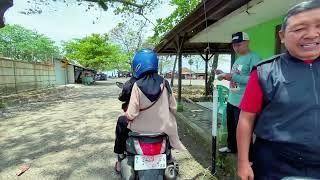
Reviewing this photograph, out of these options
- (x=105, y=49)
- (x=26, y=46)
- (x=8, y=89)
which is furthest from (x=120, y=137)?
(x=26, y=46)

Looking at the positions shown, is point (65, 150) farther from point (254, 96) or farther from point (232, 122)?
point (254, 96)

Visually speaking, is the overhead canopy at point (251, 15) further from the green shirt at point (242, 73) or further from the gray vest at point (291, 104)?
the gray vest at point (291, 104)

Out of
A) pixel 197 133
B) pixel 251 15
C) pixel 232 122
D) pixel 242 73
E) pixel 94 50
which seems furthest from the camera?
pixel 94 50

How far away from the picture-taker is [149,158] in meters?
3.16

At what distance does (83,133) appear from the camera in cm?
768

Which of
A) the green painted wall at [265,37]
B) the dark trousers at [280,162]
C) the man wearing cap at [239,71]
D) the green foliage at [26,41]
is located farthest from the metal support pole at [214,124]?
the green foliage at [26,41]

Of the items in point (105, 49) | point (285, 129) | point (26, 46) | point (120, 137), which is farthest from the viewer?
point (26, 46)

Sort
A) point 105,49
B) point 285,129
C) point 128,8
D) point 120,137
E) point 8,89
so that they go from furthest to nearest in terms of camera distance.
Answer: point 105,49, point 128,8, point 8,89, point 120,137, point 285,129

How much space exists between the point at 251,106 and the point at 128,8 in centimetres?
1860

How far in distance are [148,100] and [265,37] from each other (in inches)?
191

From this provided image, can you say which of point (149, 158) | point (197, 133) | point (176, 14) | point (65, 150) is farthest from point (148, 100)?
point (176, 14)

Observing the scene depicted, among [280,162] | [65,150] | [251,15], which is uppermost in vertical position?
[251,15]

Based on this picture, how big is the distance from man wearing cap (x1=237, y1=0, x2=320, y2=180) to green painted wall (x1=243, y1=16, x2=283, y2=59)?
15.9ft

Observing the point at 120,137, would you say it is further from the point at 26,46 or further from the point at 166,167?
the point at 26,46
